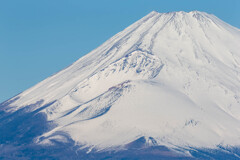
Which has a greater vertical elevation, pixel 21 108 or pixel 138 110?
pixel 21 108

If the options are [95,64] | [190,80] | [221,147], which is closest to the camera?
[221,147]

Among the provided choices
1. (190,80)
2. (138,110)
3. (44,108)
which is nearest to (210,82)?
(190,80)

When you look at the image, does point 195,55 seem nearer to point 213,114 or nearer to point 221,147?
point 213,114

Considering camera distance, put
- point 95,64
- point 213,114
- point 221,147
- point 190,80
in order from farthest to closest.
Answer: point 95,64, point 190,80, point 213,114, point 221,147

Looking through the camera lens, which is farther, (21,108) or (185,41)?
(185,41)

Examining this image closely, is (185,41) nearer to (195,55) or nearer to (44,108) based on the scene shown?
(195,55)

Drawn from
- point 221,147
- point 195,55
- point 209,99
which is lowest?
point 221,147

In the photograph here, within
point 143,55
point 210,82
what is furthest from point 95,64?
point 210,82
